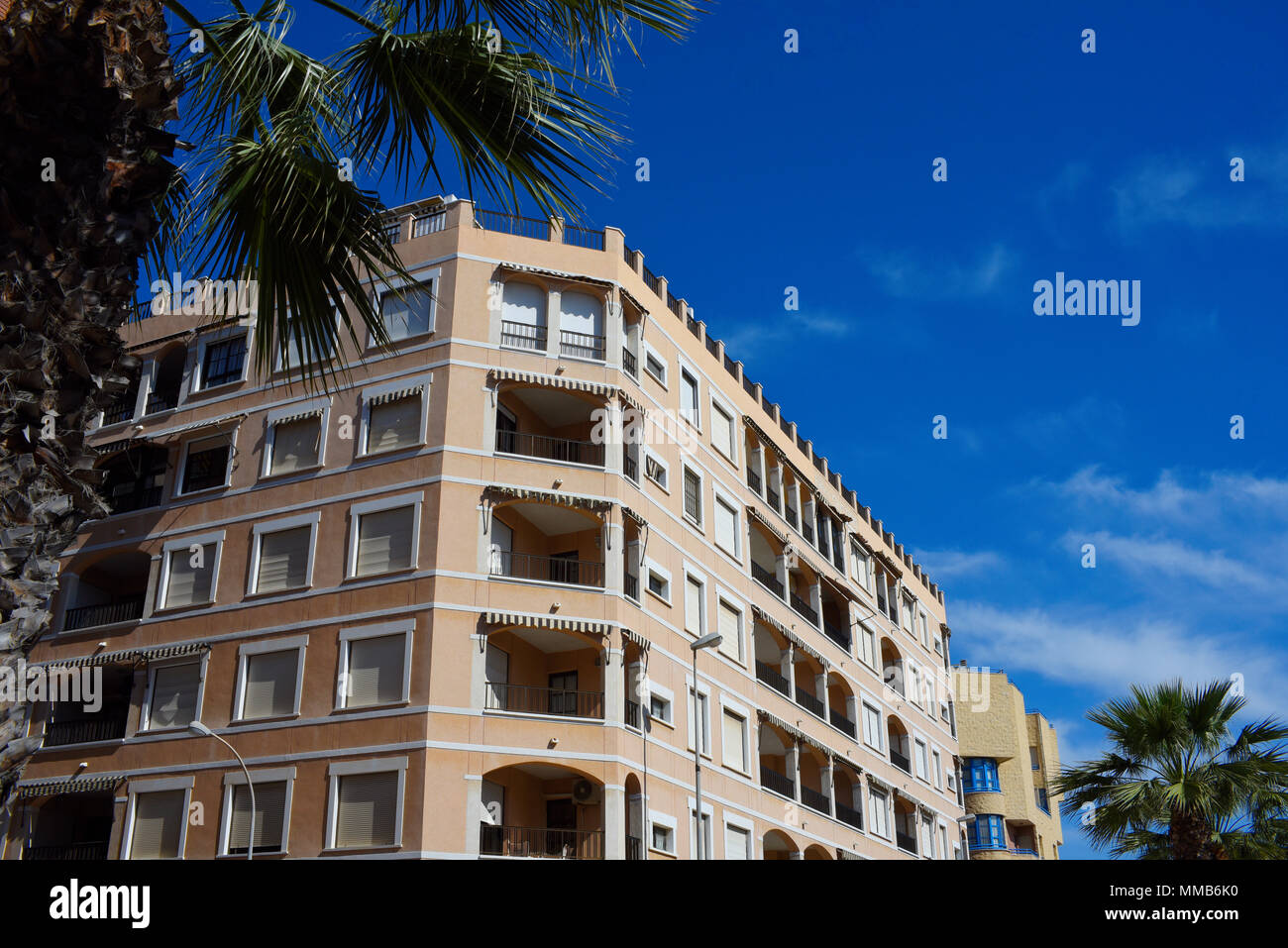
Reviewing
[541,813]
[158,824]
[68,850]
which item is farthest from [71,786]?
[541,813]

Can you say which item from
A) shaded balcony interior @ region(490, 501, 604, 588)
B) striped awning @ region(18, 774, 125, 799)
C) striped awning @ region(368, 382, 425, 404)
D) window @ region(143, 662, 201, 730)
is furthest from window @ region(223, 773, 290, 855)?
striped awning @ region(368, 382, 425, 404)

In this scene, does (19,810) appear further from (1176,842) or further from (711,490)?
(1176,842)

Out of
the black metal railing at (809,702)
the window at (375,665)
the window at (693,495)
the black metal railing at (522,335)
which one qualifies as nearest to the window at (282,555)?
the window at (375,665)

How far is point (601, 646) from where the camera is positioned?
33781mm

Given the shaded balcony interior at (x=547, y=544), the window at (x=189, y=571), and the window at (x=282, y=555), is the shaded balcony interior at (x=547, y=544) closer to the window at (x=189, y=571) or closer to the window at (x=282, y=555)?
the window at (x=282, y=555)

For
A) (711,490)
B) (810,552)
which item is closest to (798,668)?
(810,552)

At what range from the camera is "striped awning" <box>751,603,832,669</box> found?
43594 millimetres

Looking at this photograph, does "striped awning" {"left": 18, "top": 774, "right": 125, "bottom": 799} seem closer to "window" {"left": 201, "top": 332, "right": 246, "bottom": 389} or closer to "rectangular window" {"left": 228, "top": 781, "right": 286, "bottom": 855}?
"rectangular window" {"left": 228, "top": 781, "right": 286, "bottom": 855}

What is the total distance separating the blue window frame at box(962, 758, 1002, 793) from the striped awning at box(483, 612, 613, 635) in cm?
4764

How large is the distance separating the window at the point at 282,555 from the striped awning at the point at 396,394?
12.1ft

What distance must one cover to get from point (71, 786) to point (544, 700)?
1410 cm

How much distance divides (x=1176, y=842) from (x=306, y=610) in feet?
73.8

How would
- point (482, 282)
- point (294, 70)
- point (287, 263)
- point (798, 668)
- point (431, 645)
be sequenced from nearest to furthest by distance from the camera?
point (287, 263) → point (294, 70) → point (431, 645) → point (482, 282) → point (798, 668)

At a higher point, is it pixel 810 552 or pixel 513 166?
pixel 810 552
